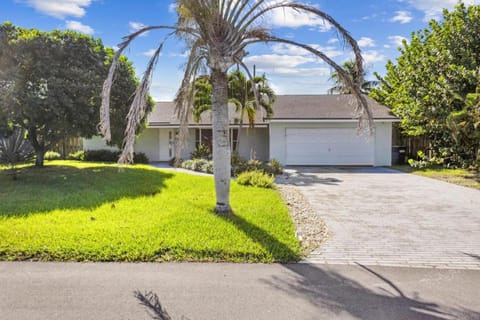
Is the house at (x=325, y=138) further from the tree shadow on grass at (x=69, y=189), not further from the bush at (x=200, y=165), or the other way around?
the tree shadow on grass at (x=69, y=189)

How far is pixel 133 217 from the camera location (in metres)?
7.11

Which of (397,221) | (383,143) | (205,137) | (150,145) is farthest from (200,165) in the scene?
(397,221)

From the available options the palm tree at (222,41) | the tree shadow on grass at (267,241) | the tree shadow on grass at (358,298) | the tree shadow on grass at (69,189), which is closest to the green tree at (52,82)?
the tree shadow on grass at (69,189)

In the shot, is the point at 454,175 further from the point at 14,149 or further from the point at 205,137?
the point at 14,149

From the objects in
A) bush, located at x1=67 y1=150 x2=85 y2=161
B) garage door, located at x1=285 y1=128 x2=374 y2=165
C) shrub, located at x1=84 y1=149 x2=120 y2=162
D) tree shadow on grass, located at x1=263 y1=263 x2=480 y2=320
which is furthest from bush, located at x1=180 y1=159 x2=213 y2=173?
tree shadow on grass, located at x1=263 y1=263 x2=480 y2=320

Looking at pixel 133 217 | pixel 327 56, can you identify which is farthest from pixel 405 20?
pixel 133 217

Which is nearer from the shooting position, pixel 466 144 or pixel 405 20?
pixel 405 20

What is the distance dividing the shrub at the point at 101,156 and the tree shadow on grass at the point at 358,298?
18082mm

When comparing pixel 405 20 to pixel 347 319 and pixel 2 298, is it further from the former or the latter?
pixel 2 298

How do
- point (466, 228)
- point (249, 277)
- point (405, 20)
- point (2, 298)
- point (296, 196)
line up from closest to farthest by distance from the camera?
1. point (2, 298)
2. point (249, 277)
3. point (466, 228)
4. point (296, 196)
5. point (405, 20)

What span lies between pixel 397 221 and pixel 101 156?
58.4ft

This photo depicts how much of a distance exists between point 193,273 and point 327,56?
501cm

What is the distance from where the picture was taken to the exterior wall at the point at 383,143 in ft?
61.5

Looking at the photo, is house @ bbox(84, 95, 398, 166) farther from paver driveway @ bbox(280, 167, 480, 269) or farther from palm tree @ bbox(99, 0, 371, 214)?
palm tree @ bbox(99, 0, 371, 214)
